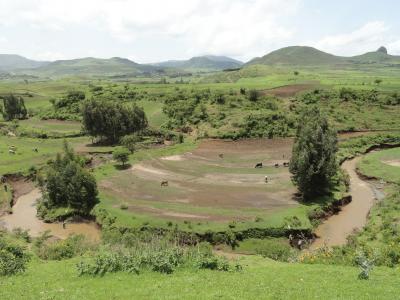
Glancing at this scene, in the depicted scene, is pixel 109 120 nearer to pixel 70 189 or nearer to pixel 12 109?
pixel 70 189

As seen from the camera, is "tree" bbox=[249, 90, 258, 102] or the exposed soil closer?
the exposed soil

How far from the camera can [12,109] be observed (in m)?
153

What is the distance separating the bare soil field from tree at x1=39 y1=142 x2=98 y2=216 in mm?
4885

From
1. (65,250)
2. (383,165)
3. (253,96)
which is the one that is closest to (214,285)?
(65,250)

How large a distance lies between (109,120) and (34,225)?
50.9 metres

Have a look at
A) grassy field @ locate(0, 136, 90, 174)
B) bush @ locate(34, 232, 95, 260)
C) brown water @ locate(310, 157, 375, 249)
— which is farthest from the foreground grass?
grassy field @ locate(0, 136, 90, 174)

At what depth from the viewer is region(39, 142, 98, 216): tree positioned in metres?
66.8

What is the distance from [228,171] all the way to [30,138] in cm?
6749

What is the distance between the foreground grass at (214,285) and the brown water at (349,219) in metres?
23.5

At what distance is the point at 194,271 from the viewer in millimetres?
29125

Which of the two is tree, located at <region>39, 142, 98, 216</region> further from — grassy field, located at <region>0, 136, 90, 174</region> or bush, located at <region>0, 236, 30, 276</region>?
bush, located at <region>0, 236, 30, 276</region>

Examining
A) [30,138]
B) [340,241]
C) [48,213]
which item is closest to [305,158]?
[340,241]

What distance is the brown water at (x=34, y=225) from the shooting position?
6198 cm

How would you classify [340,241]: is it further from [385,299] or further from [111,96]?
[111,96]
